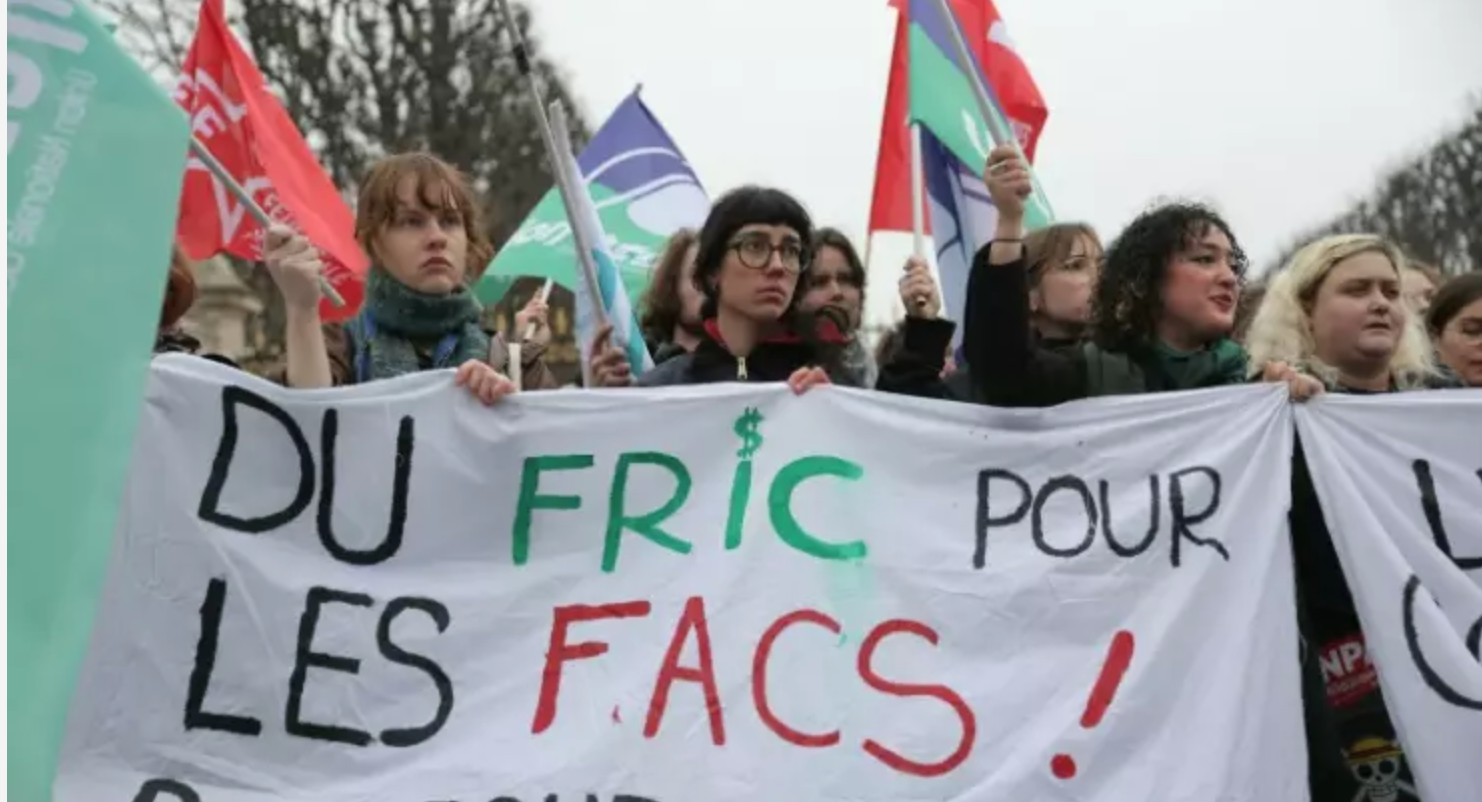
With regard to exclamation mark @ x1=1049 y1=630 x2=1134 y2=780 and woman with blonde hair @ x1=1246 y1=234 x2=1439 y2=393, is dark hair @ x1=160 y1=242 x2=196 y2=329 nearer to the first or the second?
exclamation mark @ x1=1049 y1=630 x2=1134 y2=780

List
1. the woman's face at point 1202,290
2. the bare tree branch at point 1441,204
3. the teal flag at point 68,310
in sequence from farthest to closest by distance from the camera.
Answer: the bare tree branch at point 1441,204, the woman's face at point 1202,290, the teal flag at point 68,310

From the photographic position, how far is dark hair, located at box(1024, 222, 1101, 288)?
14.0ft

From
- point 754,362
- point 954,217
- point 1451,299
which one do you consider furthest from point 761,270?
point 1451,299

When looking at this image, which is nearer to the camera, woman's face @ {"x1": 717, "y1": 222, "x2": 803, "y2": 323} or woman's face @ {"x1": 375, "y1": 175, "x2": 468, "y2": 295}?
woman's face @ {"x1": 717, "y1": 222, "x2": 803, "y2": 323}

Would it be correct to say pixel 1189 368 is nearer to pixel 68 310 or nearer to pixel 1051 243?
pixel 1051 243

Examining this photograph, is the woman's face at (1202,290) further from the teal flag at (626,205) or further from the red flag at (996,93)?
the teal flag at (626,205)

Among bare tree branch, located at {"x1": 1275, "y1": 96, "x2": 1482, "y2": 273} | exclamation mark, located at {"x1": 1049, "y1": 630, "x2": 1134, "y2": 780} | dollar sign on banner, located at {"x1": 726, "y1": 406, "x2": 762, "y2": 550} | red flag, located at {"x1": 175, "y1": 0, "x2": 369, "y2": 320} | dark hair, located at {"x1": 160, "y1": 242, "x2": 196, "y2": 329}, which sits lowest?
exclamation mark, located at {"x1": 1049, "y1": 630, "x2": 1134, "y2": 780}

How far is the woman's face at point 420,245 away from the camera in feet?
12.8

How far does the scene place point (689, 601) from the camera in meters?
3.45

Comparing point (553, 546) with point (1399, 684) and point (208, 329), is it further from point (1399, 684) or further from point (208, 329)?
point (208, 329)

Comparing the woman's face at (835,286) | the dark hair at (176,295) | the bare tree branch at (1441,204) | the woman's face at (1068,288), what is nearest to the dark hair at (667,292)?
the woman's face at (835,286)

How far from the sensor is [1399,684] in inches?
131

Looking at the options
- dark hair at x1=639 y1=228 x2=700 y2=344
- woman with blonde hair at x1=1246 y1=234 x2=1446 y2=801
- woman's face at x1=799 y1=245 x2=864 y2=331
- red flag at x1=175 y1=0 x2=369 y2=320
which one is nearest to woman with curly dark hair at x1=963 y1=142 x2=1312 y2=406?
woman with blonde hair at x1=1246 y1=234 x2=1446 y2=801

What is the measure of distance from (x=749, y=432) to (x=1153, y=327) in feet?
2.78
